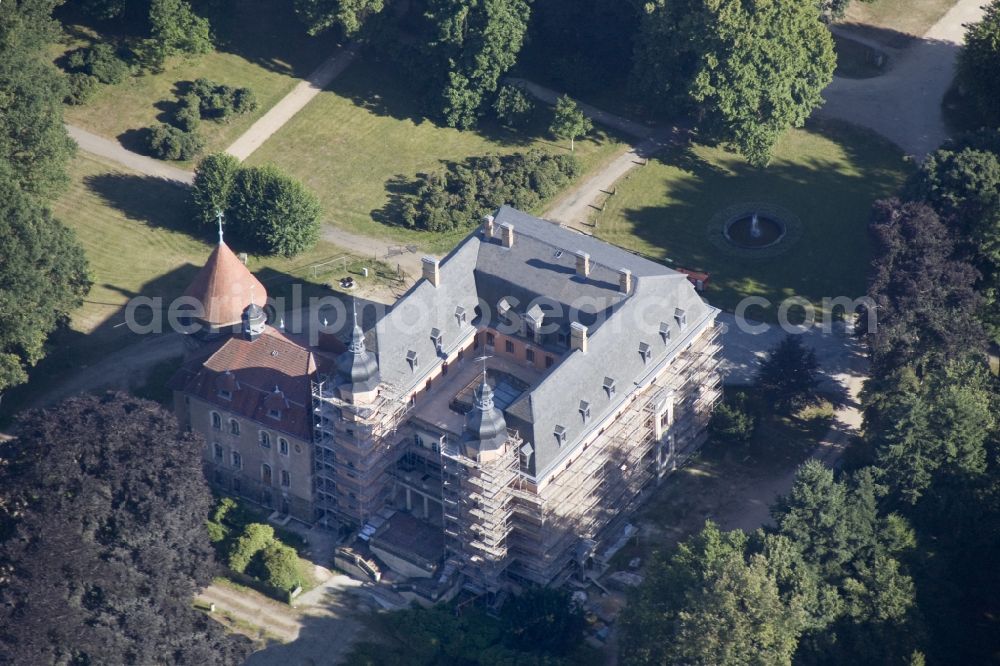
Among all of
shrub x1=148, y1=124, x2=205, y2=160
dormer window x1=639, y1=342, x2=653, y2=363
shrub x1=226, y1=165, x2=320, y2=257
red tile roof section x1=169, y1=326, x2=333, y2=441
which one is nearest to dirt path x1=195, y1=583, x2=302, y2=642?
red tile roof section x1=169, y1=326, x2=333, y2=441

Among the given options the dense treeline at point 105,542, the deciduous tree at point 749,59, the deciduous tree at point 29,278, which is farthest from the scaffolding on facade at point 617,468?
the deciduous tree at point 29,278

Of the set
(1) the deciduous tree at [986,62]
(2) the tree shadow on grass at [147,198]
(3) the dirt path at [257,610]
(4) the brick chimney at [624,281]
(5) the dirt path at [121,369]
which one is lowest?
(3) the dirt path at [257,610]

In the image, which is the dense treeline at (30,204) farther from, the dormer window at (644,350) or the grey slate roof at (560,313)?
the dormer window at (644,350)

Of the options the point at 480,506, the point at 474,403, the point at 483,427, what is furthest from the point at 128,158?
the point at 480,506

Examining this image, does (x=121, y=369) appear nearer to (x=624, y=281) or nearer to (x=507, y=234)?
(x=507, y=234)

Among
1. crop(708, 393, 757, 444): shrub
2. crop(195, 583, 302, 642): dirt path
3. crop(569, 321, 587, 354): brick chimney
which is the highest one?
crop(569, 321, 587, 354): brick chimney

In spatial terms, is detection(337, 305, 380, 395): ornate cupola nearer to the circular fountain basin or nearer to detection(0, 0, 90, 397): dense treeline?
detection(0, 0, 90, 397): dense treeline
